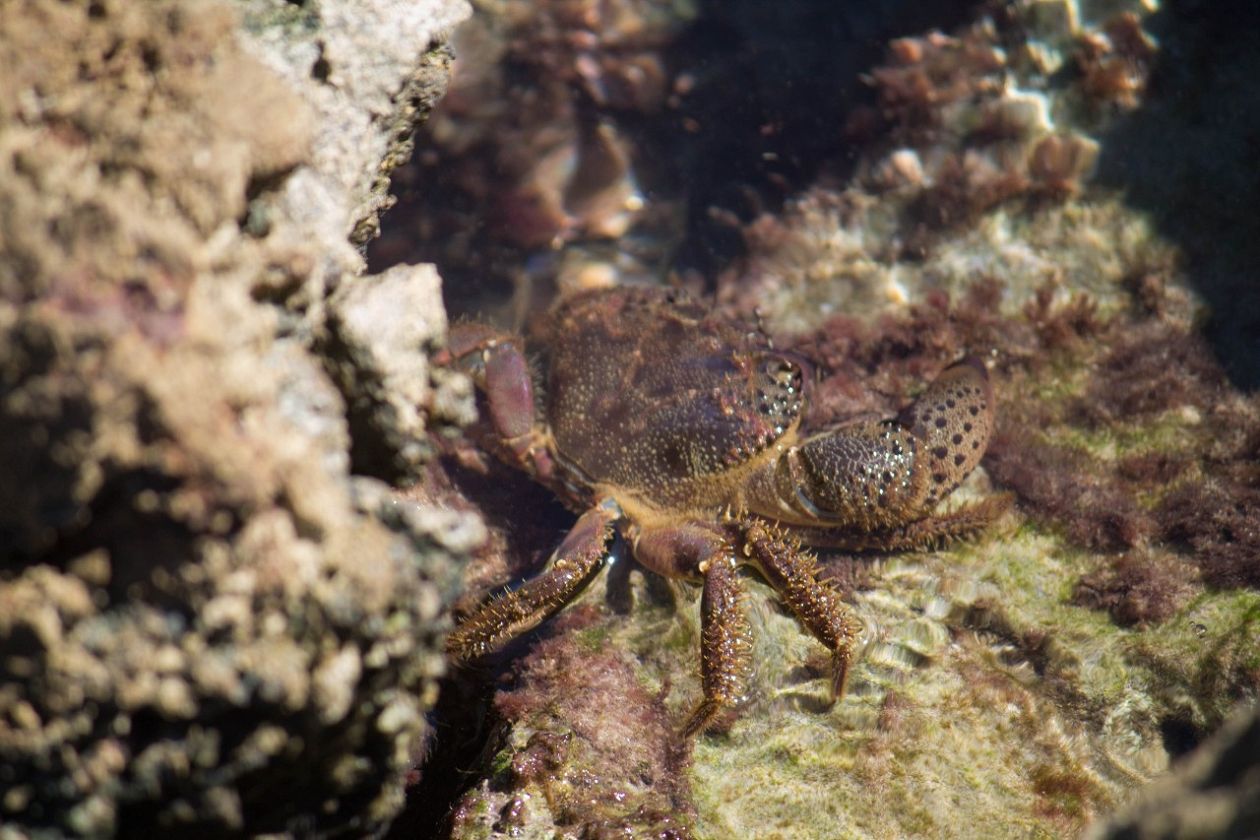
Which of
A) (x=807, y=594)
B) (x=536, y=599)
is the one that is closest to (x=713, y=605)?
(x=807, y=594)

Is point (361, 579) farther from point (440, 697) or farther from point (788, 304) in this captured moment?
point (788, 304)

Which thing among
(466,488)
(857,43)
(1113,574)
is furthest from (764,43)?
(1113,574)

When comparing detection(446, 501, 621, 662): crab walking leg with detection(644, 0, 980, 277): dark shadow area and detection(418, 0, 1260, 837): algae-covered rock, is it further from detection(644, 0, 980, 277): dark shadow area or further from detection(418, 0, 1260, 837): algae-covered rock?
detection(644, 0, 980, 277): dark shadow area

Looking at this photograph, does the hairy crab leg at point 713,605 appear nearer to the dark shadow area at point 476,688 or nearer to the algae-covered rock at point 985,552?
the algae-covered rock at point 985,552

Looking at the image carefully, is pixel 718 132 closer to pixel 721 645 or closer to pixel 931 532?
pixel 931 532

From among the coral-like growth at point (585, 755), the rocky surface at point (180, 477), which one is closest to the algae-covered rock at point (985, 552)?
the coral-like growth at point (585, 755)

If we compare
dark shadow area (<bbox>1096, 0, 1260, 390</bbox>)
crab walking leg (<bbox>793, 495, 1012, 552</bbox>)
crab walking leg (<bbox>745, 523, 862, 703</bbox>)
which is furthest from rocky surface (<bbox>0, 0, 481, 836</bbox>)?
dark shadow area (<bbox>1096, 0, 1260, 390</bbox>)
